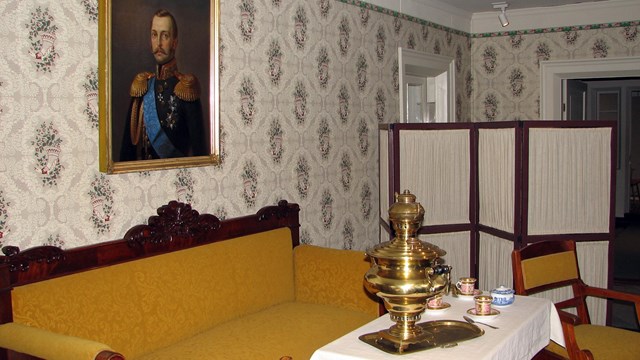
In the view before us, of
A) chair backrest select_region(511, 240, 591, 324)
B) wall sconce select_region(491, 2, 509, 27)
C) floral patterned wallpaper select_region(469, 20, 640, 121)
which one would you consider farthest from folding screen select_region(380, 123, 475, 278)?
floral patterned wallpaper select_region(469, 20, 640, 121)

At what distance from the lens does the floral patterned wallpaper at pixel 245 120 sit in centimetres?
274

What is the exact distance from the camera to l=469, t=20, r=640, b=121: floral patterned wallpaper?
6086 mm

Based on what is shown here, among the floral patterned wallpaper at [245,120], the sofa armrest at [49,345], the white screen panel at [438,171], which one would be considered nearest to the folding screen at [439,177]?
the white screen panel at [438,171]

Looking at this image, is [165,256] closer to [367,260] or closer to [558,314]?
[367,260]

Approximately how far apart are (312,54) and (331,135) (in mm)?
571

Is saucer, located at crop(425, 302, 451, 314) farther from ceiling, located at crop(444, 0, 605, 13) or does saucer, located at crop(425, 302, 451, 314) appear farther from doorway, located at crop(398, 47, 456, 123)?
ceiling, located at crop(444, 0, 605, 13)

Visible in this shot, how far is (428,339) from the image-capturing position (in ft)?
7.80

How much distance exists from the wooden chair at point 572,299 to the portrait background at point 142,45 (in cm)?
187

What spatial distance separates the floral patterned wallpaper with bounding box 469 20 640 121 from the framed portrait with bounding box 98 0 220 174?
144 inches

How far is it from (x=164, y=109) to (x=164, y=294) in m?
0.91

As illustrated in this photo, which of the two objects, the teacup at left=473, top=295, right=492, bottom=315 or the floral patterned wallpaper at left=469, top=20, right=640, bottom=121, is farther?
the floral patterned wallpaper at left=469, top=20, right=640, bottom=121

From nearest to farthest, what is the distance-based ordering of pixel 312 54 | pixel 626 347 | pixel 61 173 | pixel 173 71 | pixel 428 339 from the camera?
pixel 428 339 → pixel 61 173 → pixel 626 347 → pixel 173 71 → pixel 312 54

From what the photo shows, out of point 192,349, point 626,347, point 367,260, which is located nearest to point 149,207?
point 192,349

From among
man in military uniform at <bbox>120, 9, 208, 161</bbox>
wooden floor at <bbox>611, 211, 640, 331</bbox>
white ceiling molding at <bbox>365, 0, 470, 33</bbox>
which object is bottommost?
wooden floor at <bbox>611, 211, 640, 331</bbox>
